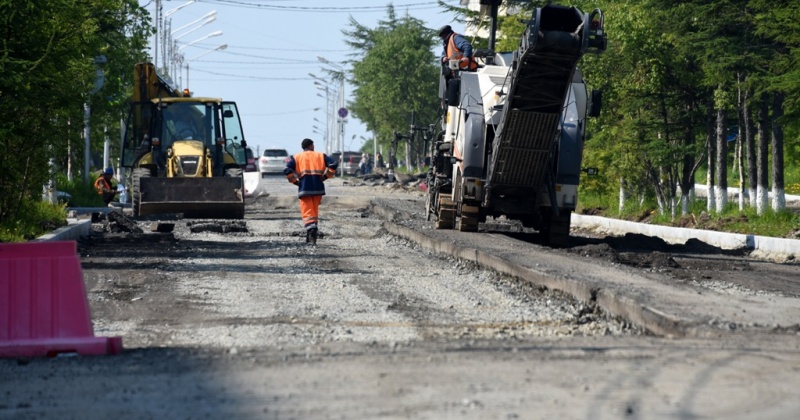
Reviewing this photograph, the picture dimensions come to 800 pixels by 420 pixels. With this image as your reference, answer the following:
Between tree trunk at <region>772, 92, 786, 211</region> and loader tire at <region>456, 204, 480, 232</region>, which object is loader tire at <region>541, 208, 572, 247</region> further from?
tree trunk at <region>772, 92, 786, 211</region>

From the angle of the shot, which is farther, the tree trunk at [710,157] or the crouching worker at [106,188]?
the crouching worker at [106,188]

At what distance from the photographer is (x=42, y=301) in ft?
28.1

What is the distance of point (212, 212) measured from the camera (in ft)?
84.2

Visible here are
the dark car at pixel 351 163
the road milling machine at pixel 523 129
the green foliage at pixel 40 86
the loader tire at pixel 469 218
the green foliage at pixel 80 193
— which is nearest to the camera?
the green foliage at pixel 40 86

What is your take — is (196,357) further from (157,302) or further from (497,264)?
(497,264)

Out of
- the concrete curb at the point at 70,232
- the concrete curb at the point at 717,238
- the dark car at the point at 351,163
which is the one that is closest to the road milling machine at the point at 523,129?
the concrete curb at the point at 717,238

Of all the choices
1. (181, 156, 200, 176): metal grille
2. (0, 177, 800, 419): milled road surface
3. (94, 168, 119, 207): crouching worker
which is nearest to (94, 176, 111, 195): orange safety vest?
(94, 168, 119, 207): crouching worker

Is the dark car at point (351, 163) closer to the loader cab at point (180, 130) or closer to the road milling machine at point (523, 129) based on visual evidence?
the loader cab at point (180, 130)

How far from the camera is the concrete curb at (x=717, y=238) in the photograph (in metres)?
20.3

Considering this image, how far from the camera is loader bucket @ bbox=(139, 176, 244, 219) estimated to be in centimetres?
2538

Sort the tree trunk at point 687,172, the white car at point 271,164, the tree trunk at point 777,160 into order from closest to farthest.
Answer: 1. the tree trunk at point 777,160
2. the tree trunk at point 687,172
3. the white car at point 271,164

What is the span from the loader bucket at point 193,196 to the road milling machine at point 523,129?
17.5 ft

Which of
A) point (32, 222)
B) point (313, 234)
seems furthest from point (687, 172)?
point (32, 222)

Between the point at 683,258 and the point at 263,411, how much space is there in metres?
12.8
